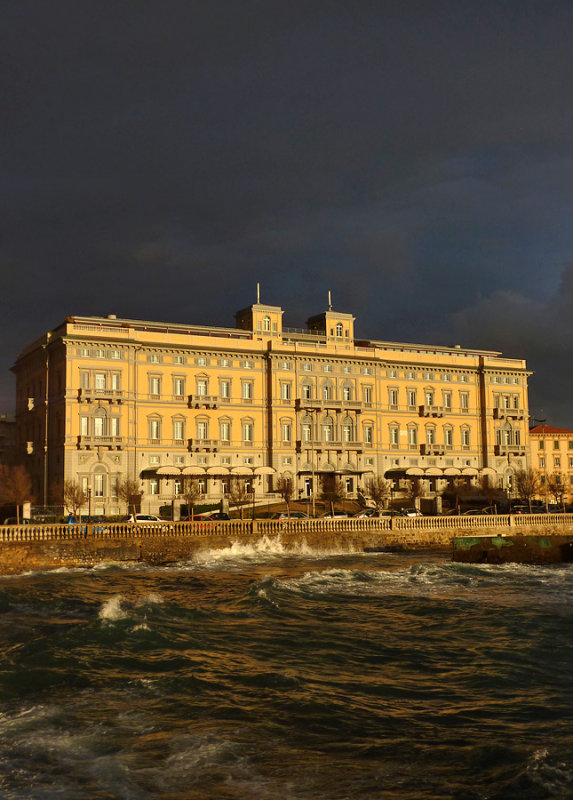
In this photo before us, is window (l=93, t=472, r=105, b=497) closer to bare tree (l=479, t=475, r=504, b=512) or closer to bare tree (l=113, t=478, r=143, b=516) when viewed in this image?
bare tree (l=113, t=478, r=143, b=516)

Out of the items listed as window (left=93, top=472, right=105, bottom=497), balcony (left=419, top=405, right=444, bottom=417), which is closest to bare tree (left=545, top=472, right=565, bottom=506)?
balcony (left=419, top=405, right=444, bottom=417)

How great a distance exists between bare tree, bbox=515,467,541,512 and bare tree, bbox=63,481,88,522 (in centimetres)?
4582

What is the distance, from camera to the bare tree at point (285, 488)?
7481cm

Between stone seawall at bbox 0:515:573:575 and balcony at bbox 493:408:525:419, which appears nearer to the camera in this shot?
stone seawall at bbox 0:515:573:575

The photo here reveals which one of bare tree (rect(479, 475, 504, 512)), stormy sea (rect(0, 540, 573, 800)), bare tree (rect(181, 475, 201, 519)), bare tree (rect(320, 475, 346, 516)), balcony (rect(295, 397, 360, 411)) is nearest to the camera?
stormy sea (rect(0, 540, 573, 800))

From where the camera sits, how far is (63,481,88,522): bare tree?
6919 cm

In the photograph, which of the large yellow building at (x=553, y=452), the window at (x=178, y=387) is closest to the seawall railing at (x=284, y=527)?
the window at (x=178, y=387)

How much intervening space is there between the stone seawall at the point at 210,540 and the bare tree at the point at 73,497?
19.5m

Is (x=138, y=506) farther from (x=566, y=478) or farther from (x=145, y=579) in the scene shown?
(x=566, y=478)

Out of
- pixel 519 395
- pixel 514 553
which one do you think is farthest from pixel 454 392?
pixel 514 553

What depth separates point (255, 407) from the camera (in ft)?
287

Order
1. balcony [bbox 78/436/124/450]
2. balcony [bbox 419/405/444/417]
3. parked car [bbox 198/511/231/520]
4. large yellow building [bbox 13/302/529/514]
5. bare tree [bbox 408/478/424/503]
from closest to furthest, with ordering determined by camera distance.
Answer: parked car [bbox 198/511/231/520], balcony [bbox 78/436/124/450], large yellow building [bbox 13/302/529/514], bare tree [bbox 408/478/424/503], balcony [bbox 419/405/444/417]

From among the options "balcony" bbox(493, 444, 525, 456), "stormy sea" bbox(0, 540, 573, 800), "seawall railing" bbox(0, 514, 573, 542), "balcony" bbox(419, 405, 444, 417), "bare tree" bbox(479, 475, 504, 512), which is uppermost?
"balcony" bbox(419, 405, 444, 417)

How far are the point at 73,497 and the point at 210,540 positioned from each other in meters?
21.6
